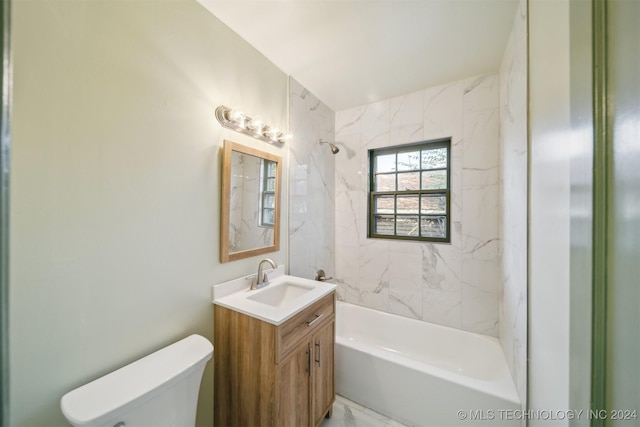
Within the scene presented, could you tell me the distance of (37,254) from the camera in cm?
82

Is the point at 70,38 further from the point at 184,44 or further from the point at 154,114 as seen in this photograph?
the point at 184,44

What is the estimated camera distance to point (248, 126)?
156 cm

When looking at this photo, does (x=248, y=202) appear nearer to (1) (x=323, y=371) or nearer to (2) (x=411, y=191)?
(1) (x=323, y=371)

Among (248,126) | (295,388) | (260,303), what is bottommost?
(295,388)

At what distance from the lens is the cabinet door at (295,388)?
118 centimetres

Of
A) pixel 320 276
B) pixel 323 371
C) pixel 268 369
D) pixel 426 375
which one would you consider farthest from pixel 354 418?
pixel 320 276

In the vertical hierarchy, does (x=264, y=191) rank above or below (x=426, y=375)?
above

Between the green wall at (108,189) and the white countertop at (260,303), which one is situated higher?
the green wall at (108,189)

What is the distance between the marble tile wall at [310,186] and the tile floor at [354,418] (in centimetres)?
103

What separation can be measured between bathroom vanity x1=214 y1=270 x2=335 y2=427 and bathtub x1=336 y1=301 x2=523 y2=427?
372 millimetres

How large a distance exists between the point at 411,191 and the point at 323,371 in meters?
1.82

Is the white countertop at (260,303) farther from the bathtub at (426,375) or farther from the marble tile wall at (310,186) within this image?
the bathtub at (426,375)

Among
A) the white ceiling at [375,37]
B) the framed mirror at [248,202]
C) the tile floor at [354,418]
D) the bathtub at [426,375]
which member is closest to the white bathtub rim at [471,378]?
the bathtub at [426,375]

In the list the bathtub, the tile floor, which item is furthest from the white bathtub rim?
the tile floor
